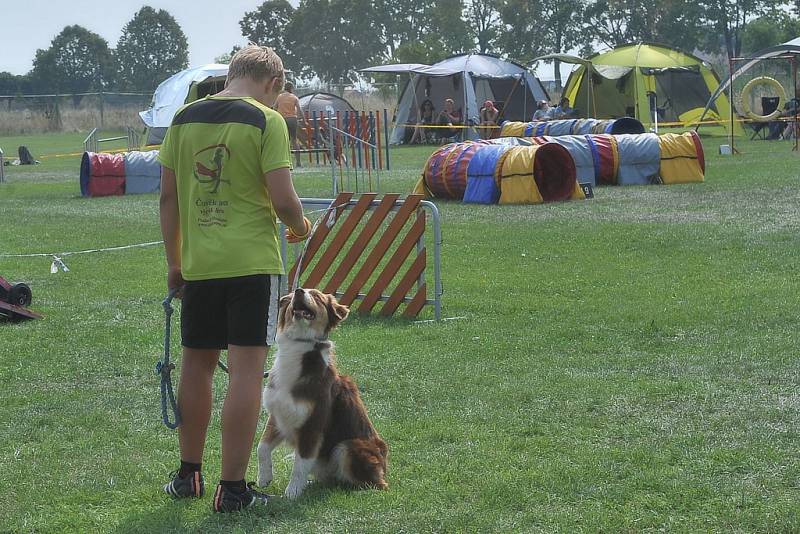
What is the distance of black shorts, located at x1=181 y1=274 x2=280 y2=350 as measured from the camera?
4520mm

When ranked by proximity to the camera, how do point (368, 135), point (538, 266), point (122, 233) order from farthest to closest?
point (368, 135) → point (122, 233) → point (538, 266)

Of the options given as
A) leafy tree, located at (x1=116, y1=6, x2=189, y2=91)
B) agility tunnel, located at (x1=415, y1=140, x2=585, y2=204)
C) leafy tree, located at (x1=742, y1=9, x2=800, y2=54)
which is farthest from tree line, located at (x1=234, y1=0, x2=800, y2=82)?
agility tunnel, located at (x1=415, y1=140, x2=585, y2=204)

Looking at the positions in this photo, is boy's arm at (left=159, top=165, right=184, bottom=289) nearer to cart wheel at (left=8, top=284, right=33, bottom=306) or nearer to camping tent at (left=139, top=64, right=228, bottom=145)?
cart wheel at (left=8, top=284, right=33, bottom=306)

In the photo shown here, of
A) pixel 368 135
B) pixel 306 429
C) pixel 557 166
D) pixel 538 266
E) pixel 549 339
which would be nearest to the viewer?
pixel 306 429

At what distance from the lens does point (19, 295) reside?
9867 mm

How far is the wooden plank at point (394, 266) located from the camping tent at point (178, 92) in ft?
89.4

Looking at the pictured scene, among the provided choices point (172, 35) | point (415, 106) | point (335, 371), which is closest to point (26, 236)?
point (335, 371)

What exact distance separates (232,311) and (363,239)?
5331mm

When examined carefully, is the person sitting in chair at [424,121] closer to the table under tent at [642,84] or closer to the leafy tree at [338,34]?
the table under tent at [642,84]

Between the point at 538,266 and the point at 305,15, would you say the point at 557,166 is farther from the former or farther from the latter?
the point at 305,15

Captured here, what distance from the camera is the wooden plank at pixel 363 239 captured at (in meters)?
9.61

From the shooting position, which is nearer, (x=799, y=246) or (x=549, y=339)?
(x=549, y=339)

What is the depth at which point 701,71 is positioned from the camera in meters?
39.7

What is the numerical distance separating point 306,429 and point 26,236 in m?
12.8
